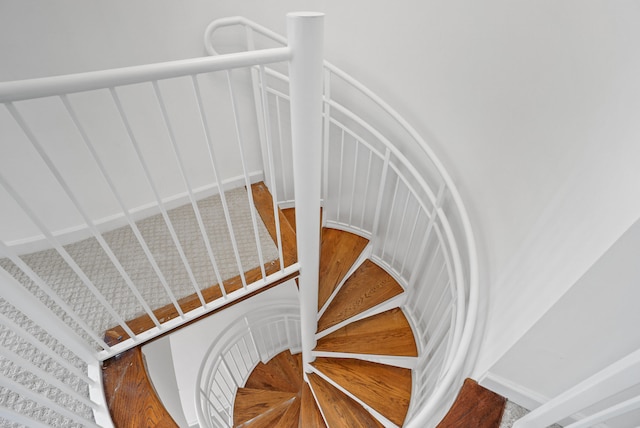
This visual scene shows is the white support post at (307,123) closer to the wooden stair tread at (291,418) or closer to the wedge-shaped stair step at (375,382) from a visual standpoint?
the wedge-shaped stair step at (375,382)

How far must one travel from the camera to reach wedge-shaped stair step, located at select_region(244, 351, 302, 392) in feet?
10.4

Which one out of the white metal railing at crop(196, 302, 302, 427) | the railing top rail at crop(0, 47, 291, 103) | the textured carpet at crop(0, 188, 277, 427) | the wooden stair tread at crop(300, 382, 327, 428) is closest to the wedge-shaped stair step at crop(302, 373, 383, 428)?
the wooden stair tread at crop(300, 382, 327, 428)

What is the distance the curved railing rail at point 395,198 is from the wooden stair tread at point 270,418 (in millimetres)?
1368

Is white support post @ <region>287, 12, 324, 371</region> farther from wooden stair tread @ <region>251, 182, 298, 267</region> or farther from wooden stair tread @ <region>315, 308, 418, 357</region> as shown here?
wooden stair tread @ <region>315, 308, 418, 357</region>

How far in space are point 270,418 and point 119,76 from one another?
285 centimetres

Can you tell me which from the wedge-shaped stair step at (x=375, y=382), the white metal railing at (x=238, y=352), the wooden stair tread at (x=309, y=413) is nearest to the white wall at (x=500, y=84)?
the wedge-shaped stair step at (x=375, y=382)

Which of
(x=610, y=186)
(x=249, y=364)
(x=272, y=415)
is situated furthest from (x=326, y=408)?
(x=610, y=186)

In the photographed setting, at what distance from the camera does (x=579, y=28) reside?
0.79 meters

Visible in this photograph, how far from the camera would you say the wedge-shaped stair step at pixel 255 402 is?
2.79 metres

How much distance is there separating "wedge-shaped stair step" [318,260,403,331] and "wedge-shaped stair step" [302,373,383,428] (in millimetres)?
446

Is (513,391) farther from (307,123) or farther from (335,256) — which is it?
(335,256)

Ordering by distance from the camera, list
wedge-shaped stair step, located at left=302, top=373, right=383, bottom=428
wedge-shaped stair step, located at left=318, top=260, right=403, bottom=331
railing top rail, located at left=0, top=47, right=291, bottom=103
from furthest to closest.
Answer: wedge-shaped stair step, located at left=318, top=260, right=403, bottom=331 < wedge-shaped stair step, located at left=302, top=373, right=383, bottom=428 < railing top rail, located at left=0, top=47, right=291, bottom=103

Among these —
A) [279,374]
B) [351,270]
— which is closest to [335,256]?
[351,270]

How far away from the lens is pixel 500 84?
3.47 ft
